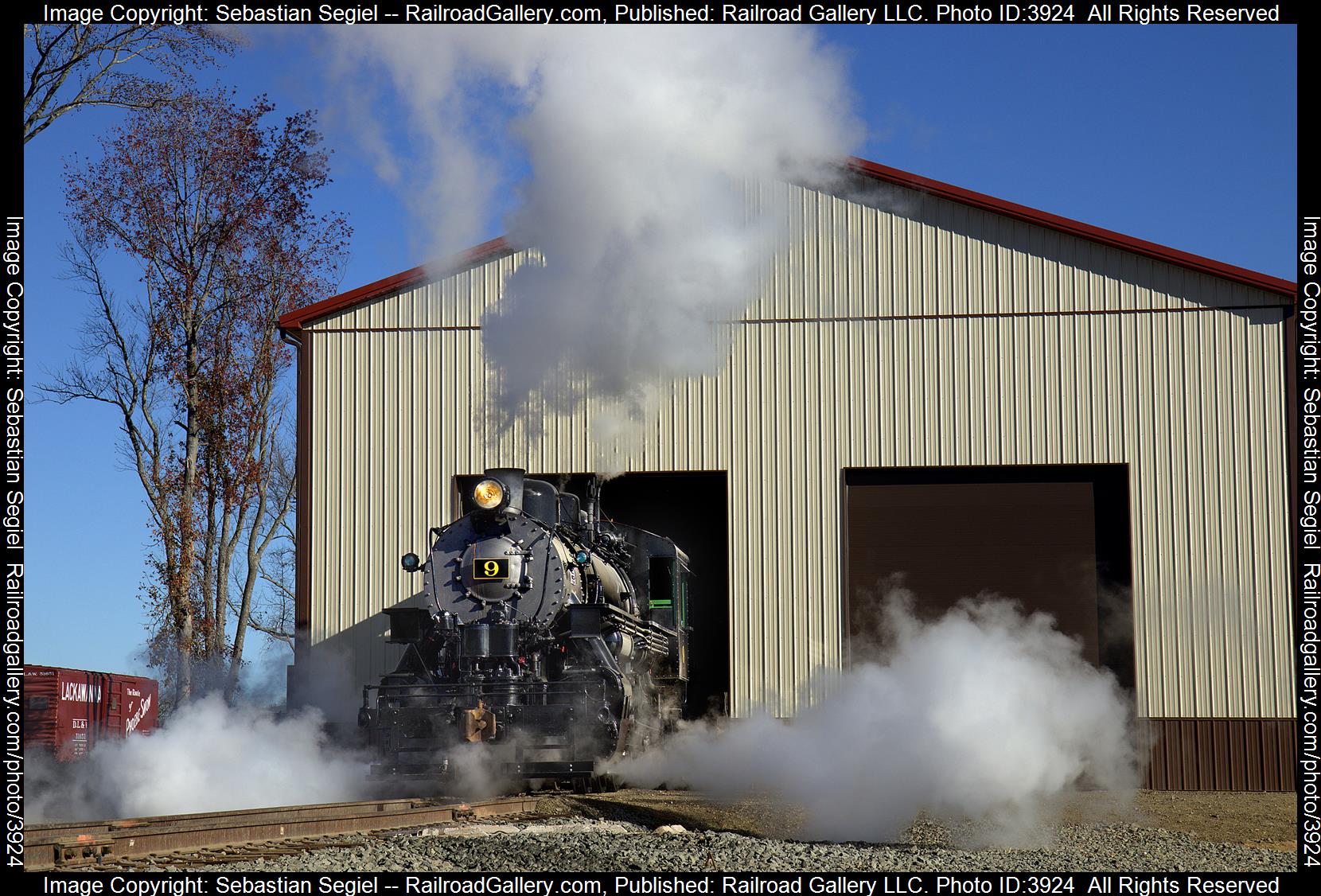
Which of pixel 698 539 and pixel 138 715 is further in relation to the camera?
pixel 698 539

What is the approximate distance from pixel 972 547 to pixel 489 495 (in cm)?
865

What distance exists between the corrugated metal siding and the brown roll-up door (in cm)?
67

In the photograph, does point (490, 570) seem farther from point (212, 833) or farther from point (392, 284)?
point (392, 284)

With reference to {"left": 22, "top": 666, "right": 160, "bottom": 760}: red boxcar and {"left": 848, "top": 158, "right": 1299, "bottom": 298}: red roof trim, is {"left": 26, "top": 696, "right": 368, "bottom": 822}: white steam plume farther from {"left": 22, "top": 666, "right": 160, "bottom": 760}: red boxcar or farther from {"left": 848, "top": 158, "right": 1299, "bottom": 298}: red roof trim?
{"left": 848, "top": 158, "right": 1299, "bottom": 298}: red roof trim

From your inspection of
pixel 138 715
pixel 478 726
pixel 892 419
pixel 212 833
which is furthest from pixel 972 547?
pixel 138 715

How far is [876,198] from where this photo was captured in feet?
68.9

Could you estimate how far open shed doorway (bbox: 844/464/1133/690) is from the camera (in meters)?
20.6

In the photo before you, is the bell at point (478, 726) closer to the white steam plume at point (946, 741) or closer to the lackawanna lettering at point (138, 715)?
the white steam plume at point (946, 741)

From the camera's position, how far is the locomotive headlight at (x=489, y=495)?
623 inches

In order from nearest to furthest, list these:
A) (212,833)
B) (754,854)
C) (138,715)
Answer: (754,854), (212,833), (138,715)

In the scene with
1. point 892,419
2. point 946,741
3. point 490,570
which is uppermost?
point 892,419

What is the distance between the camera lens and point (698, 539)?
23.8 metres
